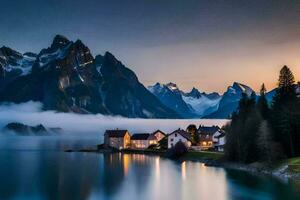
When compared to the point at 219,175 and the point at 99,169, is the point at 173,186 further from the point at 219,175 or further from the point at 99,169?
the point at 99,169

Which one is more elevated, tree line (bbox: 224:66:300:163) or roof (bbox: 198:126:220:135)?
roof (bbox: 198:126:220:135)

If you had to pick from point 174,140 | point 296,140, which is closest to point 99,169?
point 296,140

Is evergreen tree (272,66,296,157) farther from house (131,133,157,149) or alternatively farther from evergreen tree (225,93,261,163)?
house (131,133,157,149)

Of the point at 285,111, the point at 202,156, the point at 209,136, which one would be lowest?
the point at 202,156

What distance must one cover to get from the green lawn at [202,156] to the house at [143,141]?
4590cm

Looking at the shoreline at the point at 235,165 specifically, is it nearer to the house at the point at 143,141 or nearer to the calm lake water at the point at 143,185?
the calm lake water at the point at 143,185

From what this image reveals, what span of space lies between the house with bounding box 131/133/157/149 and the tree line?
74.0m

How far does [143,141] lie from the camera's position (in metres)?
177

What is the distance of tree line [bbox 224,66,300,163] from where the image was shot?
88188mm

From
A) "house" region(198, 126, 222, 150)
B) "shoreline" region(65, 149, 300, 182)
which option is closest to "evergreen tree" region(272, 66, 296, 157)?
"shoreline" region(65, 149, 300, 182)

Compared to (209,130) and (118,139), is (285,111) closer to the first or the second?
(209,130)

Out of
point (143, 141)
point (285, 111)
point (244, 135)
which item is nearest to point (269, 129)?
point (285, 111)

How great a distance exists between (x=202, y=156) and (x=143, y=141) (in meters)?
57.6

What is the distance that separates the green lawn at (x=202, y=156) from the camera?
378ft
